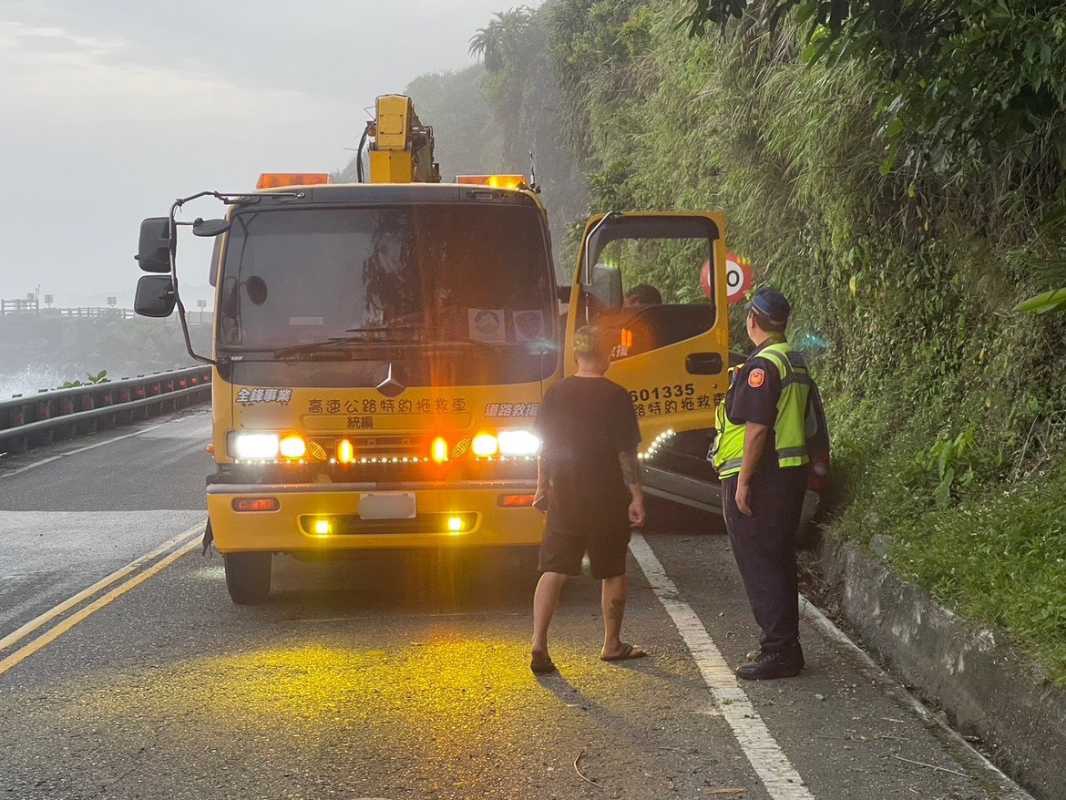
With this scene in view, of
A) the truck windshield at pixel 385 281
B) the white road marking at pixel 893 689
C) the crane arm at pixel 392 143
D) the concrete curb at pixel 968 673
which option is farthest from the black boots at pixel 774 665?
the crane arm at pixel 392 143

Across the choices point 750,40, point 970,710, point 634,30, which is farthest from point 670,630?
point 634,30

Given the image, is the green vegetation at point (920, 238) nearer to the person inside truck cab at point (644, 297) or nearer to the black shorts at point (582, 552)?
the black shorts at point (582, 552)

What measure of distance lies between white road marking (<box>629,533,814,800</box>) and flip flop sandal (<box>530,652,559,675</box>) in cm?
71

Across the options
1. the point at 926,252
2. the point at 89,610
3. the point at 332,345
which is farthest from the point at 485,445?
the point at 926,252

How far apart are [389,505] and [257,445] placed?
811 millimetres

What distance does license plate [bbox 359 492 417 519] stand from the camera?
7473 millimetres

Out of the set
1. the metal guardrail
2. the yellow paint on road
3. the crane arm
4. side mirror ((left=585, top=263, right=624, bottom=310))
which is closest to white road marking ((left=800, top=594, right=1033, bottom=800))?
side mirror ((left=585, top=263, right=624, bottom=310))

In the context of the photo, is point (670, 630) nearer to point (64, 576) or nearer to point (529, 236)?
point (529, 236)

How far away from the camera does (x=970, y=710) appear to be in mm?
5477

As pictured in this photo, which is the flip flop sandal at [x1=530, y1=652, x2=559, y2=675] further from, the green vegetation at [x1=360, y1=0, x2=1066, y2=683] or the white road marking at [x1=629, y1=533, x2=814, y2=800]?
the green vegetation at [x1=360, y1=0, x2=1066, y2=683]

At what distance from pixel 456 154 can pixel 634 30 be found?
108919 mm

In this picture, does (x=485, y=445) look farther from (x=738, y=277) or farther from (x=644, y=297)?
(x=738, y=277)

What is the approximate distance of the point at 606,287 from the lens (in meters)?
8.00

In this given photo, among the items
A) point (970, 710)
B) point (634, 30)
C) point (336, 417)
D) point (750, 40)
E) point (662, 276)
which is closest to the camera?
point (970, 710)
